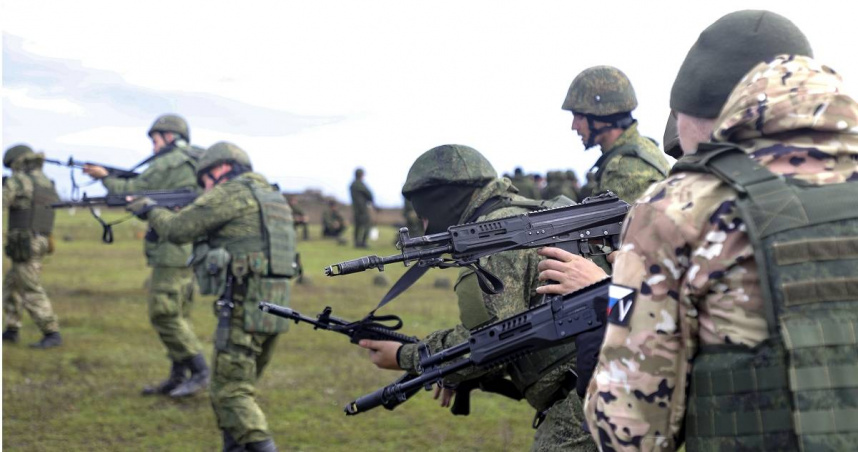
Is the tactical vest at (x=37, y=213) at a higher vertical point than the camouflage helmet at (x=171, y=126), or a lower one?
lower

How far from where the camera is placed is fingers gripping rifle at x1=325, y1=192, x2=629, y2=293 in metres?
3.28

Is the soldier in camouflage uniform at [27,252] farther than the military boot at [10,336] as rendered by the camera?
No

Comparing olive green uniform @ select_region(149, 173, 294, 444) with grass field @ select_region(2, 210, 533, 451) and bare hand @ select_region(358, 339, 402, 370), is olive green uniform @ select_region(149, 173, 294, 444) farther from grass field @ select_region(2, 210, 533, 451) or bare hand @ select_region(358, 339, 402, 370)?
bare hand @ select_region(358, 339, 402, 370)

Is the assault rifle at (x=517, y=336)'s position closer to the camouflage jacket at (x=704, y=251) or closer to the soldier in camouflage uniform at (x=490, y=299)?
the soldier in camouflage uniform at (x=490, y=299)

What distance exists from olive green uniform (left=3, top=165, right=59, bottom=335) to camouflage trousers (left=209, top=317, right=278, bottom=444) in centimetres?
537

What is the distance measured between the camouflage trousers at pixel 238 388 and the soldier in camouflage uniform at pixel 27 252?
536 centimetres

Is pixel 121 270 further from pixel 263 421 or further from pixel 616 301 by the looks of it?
pixel 616 301

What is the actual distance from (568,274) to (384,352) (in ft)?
4.22

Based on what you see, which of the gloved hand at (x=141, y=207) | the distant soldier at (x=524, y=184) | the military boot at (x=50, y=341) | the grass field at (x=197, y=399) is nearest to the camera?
the grass field at (x=197, y=399)

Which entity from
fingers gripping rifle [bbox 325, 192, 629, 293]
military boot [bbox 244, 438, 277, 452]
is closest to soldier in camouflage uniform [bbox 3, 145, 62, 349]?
military boot [bbox 244, 438, 277, 452]

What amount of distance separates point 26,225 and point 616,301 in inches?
403

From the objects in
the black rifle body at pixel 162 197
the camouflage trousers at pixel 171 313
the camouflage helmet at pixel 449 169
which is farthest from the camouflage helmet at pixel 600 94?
the camouflage trousers at pixel 171 313

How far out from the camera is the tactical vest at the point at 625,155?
542cm

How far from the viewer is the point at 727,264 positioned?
188cm
